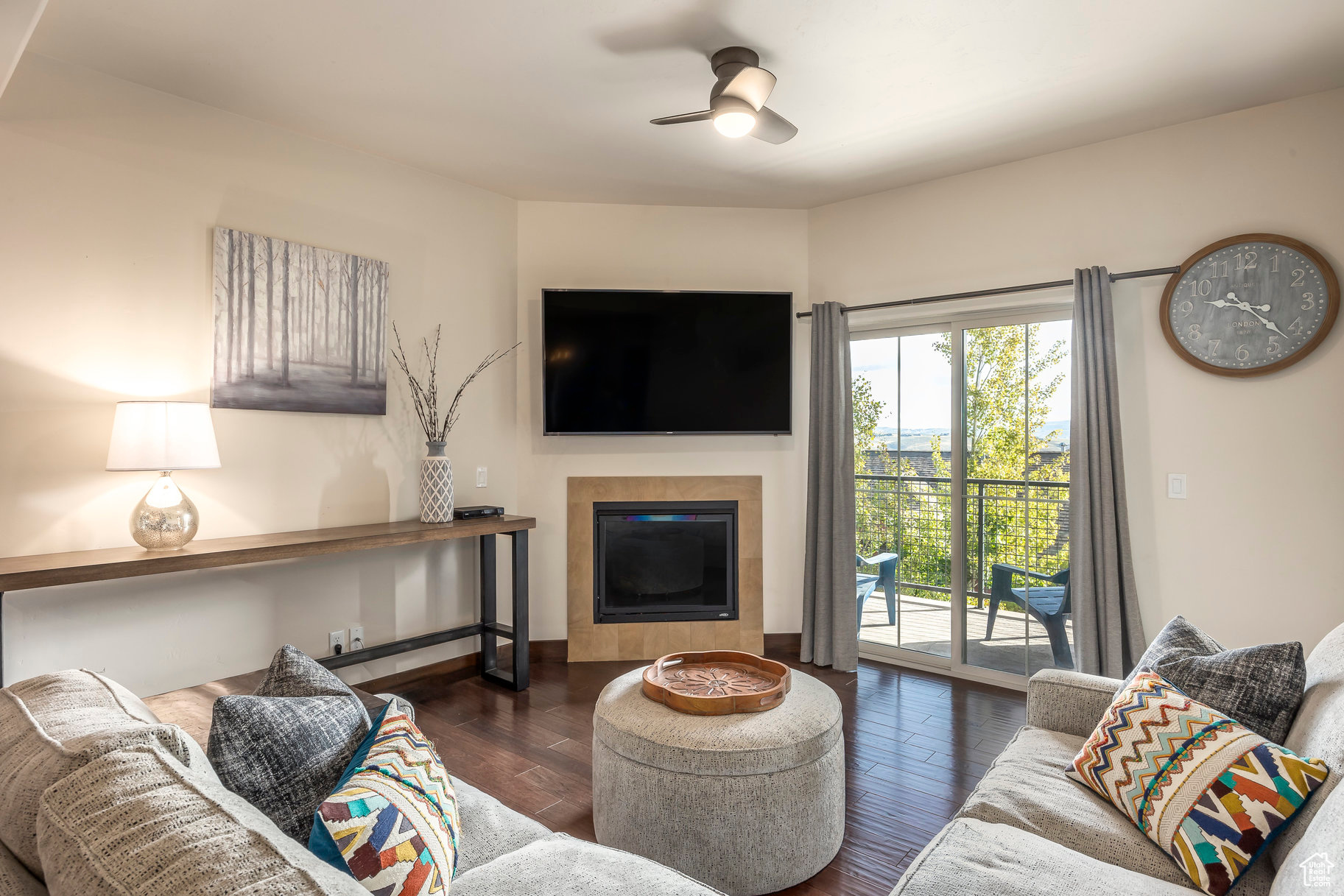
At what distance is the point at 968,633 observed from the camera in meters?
3.91

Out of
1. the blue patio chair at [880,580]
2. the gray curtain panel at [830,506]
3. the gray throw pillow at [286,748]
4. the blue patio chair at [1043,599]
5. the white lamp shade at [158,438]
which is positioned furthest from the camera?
the blue patio chair at [880,580]

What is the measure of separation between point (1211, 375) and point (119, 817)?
3.84 m

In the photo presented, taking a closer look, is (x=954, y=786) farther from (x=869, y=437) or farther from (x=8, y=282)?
(x=8, y=282)

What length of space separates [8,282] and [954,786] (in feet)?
12.4

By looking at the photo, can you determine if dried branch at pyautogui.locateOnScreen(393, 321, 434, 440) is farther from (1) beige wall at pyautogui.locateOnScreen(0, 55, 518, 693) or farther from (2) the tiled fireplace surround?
(2) the tiled fireplace surround

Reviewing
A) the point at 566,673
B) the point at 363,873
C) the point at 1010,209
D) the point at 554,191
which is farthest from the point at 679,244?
the point at 363,873

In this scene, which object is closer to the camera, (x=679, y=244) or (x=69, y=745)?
(x=69, y=745)

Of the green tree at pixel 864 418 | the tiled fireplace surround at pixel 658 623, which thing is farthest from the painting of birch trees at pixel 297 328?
the green tree at pixel 864 418

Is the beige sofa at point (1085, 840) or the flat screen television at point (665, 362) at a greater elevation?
the flat screen television at point (665, 362)

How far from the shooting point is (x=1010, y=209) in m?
3.72

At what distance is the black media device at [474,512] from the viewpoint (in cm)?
Answer: 371

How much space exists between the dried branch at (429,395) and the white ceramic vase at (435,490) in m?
0.16

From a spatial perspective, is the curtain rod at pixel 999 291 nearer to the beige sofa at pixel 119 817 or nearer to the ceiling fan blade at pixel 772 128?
the ceiling fan blade at pixel 772 128

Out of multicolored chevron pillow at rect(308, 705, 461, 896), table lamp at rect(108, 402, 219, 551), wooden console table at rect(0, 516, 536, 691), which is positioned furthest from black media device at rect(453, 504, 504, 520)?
multicolored chevron pillow at rect(308, 705, 461, 896)
